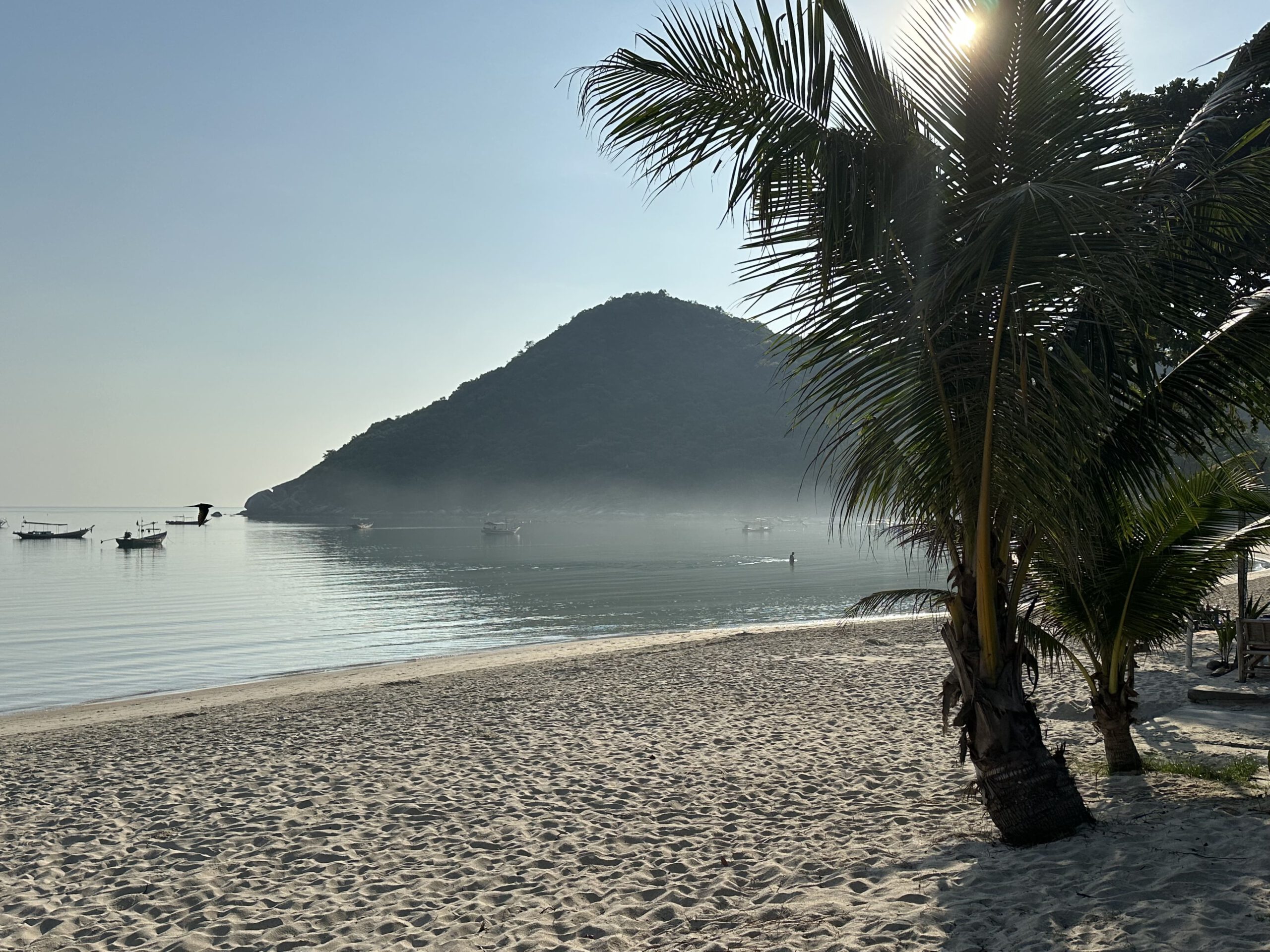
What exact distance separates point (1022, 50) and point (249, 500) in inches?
7545

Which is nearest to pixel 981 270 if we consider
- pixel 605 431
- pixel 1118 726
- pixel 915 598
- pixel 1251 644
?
pixel 915 598

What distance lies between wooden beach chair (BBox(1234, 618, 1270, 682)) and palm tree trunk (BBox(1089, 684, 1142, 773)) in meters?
3.83

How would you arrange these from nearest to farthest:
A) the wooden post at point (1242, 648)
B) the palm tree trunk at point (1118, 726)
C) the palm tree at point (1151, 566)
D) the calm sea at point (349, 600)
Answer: the palm tree at point (1151, 566), the palm tree trunk at point (1118, 726), the wooden post at point (1242, 648), the calm sea at point (349, 600)

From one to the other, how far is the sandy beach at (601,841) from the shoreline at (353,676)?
11.7 feet

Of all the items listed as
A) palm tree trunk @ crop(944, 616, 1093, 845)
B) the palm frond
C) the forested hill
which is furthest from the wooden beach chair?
the forested hill

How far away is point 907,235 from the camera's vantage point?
14.5ft

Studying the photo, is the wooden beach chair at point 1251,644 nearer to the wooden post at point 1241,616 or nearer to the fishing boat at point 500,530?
the wooden post at point 1241,616

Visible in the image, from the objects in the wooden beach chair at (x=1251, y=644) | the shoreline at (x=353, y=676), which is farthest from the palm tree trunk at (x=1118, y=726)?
the shoreline at (x=353, y=676)

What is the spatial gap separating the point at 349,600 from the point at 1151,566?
3515cm

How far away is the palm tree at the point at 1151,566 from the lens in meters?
5.35

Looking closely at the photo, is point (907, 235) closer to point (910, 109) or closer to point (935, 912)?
point (910, 109)

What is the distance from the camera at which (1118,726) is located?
5.65m

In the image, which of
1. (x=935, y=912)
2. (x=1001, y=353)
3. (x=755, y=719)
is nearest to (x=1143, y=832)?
(x=935, y=912)

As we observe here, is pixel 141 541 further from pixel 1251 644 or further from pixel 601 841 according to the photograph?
pixel 1251 644
